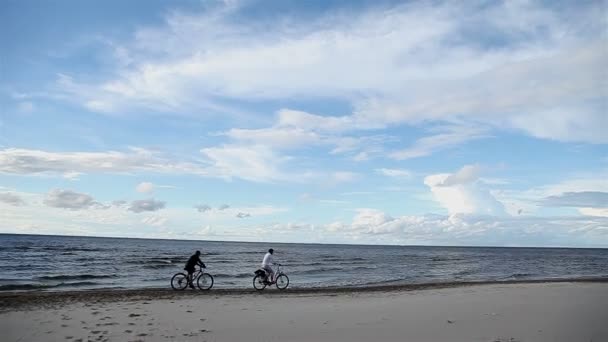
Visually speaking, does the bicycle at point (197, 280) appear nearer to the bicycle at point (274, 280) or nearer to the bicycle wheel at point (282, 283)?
the bicycle at point (274, 280)

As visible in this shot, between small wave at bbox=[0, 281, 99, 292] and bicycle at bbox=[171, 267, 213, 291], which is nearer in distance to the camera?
bicycle at bbox=[171, 267, 213, 291]

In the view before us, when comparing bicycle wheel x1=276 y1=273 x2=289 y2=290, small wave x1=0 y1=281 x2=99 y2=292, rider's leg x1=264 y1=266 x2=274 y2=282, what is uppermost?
rider's leg x1=264 y1=266 x2=274 y2=282

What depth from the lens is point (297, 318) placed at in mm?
12211

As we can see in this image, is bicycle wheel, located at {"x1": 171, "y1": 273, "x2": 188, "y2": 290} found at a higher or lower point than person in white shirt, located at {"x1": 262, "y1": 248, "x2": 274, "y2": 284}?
lower

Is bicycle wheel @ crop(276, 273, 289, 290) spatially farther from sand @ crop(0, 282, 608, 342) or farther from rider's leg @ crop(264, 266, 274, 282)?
sand @ crop(0, 282, 608, 342)

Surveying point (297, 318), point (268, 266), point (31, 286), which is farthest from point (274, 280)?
point (31, 286)

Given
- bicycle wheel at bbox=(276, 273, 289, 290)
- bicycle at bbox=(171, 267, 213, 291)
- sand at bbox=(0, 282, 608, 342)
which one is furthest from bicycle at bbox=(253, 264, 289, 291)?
sand at bbox=(0, 282, 608, 342)

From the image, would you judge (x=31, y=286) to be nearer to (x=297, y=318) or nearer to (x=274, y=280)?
(x=274, y=280)

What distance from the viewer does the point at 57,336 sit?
967 centimetres

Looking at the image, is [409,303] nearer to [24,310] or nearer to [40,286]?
[24,310]

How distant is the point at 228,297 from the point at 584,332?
11641 millimetres

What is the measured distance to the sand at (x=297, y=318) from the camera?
10.1m

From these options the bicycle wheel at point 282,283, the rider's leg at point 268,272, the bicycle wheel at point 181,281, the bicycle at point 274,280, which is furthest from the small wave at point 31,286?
the bicycle wheel at point 282,283

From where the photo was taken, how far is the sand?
10117 mm
